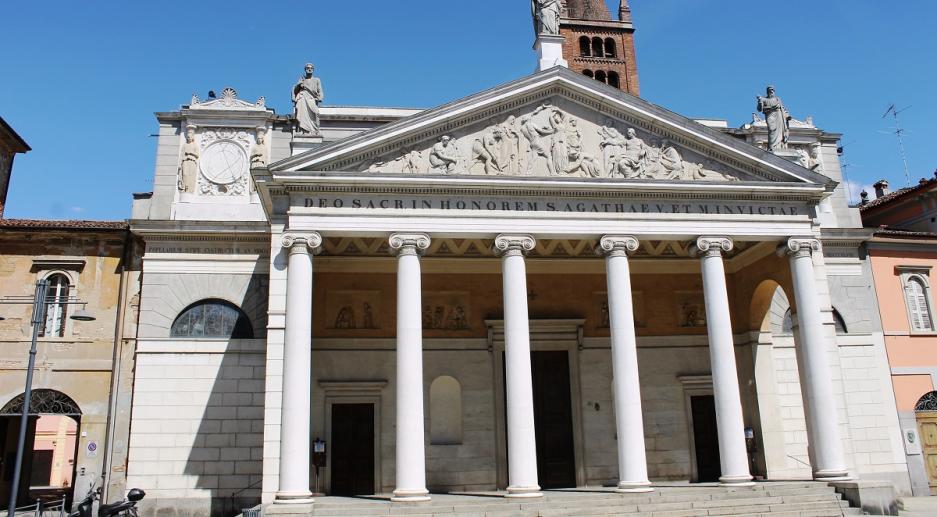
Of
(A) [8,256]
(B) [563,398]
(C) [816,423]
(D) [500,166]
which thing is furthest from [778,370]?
(A) [8,256]

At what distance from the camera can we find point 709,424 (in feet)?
82.5

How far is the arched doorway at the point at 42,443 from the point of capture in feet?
77.2

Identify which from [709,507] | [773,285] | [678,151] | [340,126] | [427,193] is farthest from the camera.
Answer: [340,126]

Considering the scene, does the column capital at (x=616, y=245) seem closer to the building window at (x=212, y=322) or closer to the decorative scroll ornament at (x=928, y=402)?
the building window at (x=212, y=322)

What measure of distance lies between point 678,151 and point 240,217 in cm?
1413

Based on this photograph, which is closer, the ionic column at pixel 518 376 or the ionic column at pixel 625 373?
the ionic column at pixel 518 376

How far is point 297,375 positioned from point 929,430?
71.1 ft

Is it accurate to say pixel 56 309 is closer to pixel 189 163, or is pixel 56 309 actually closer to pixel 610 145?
pixel 189 163

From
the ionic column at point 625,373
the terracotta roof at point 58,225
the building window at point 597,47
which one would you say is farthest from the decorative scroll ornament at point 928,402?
the building window at point 597,47

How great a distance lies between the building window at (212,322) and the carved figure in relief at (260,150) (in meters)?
4.96

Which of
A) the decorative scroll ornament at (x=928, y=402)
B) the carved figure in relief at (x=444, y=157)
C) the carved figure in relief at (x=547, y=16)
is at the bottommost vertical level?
the decorative scroll ornament at (x=928, y=402)

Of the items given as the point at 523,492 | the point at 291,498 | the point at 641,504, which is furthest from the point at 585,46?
the point at 291,498

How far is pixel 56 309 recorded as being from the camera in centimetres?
2431

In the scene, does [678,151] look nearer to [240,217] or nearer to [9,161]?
[240,217]
